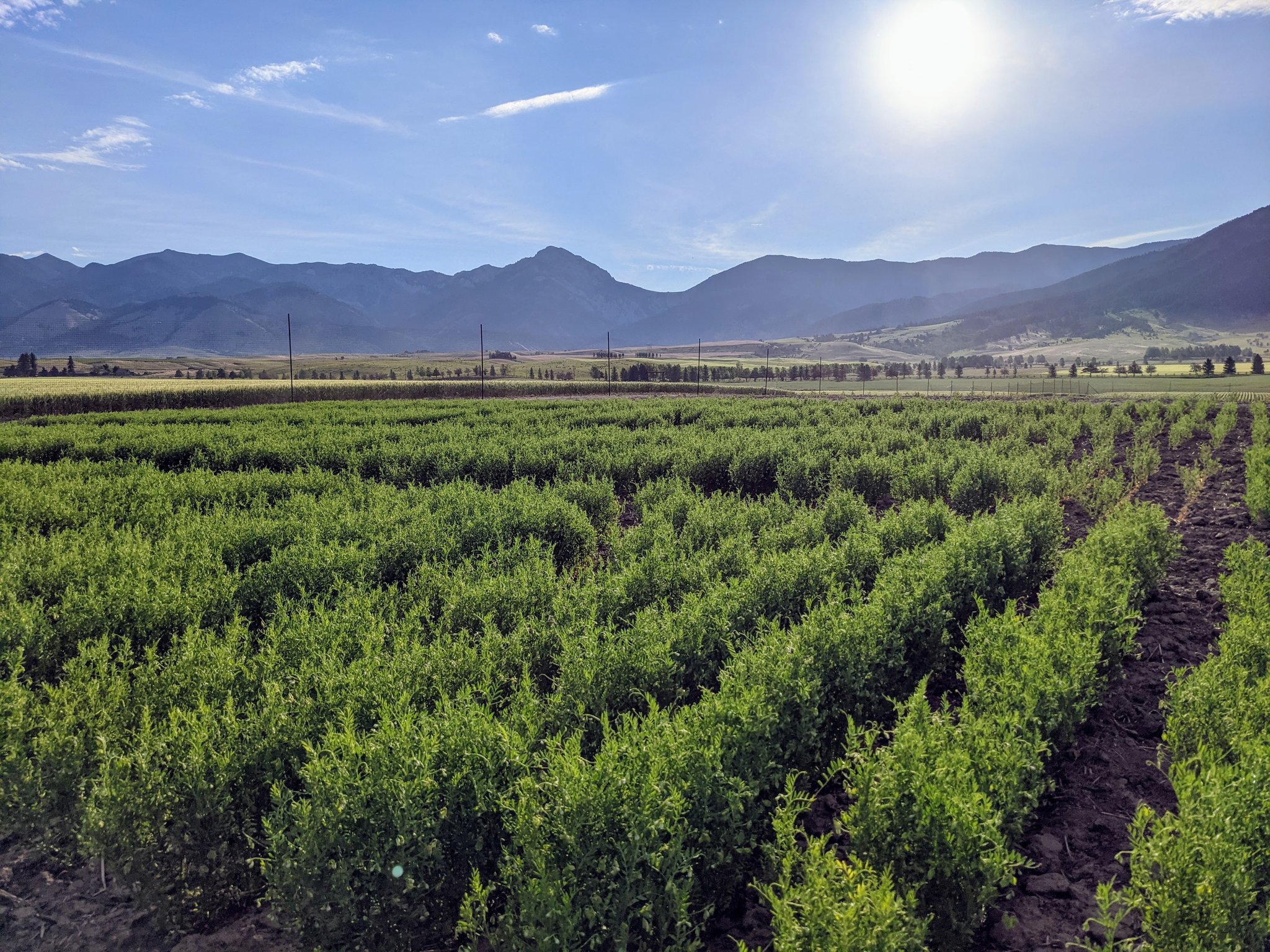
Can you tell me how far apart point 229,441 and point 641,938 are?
22621mm

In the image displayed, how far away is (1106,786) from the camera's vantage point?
5.48 meters

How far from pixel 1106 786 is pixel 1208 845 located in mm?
2335

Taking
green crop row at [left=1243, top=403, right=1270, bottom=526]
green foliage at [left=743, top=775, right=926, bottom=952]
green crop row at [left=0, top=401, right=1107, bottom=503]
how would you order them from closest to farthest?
green foliage at [left=743, top=775, right=926, bottom=952] < green crop row at [left=1243, top=403, right=1270, bottom=526] < green crop row at [left=0, top=401, right=1107, bottom=503]

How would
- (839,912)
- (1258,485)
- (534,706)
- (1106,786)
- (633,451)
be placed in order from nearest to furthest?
1. (839,912)
2. (534,706)
3. (1106,786)
4. (1258,485)
5. (633,451)

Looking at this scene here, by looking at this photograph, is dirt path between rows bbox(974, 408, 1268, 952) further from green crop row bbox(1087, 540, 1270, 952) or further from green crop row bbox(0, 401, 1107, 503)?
green crop row bbox(0, 401, 1107, 503)

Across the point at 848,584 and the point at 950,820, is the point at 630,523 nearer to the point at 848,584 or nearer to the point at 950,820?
the point at 848,584

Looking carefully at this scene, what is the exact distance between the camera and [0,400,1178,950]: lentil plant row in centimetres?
362

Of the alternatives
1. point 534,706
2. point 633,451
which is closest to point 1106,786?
point 534,706

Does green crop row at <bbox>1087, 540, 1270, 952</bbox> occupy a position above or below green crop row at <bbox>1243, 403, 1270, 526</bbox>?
below

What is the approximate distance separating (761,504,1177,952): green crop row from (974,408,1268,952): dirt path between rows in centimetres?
30

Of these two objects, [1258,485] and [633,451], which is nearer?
[1258,485]

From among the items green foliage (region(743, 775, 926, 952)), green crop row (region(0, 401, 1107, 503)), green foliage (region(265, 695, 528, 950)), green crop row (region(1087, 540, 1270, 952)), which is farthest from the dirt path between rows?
green crop row (region(0, 401, 1107, 503))

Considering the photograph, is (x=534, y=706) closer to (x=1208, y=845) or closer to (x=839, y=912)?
(x=839, y=912)

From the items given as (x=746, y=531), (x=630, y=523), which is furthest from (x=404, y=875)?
(x=630, y=523)
